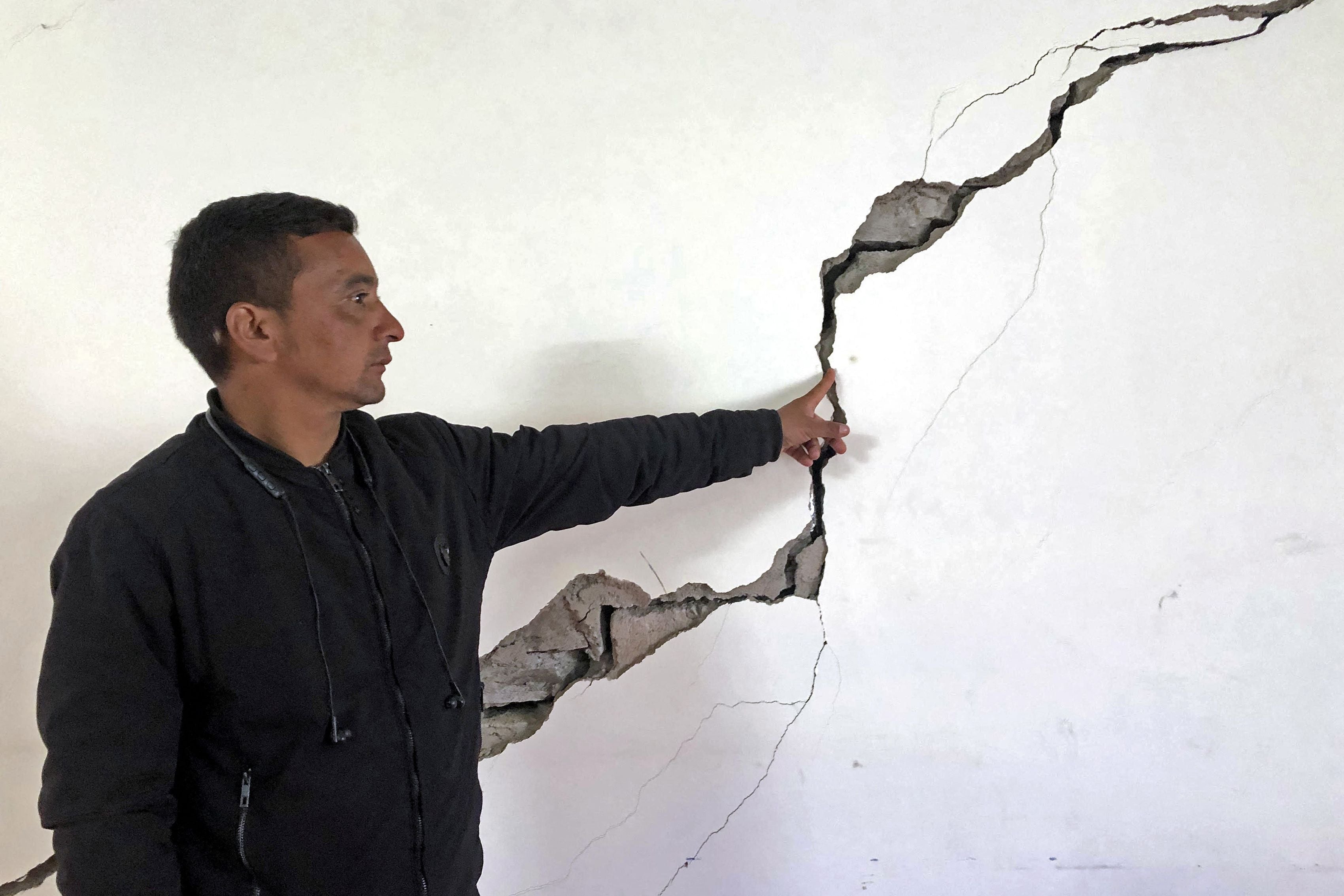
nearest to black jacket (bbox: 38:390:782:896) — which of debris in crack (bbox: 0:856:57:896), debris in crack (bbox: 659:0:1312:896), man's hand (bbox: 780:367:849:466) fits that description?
man's hand (bbox: 780:367:849:466)

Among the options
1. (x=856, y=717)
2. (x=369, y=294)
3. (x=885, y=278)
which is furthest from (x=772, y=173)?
(x=856, y=717)

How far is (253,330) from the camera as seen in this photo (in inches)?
40.6

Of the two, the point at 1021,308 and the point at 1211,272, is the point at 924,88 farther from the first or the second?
the point at 1211,272

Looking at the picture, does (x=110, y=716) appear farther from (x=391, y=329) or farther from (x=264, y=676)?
(x=391, y=329)

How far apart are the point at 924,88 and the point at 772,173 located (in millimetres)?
282

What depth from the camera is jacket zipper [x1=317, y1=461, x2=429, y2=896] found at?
103 centimetres

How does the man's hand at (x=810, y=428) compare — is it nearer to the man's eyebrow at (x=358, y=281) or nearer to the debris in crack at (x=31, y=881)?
the man's eyebrow at (x=358, y=281)

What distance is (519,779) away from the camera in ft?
4.98

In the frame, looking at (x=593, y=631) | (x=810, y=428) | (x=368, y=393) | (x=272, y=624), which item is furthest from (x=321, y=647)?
(x=810, y=428)

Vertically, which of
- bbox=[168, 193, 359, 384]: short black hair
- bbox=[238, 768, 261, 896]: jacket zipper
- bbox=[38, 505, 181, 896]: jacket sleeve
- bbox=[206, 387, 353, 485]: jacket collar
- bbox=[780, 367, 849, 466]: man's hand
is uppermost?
bbox=[168, 193, 359, 384]: short black hair

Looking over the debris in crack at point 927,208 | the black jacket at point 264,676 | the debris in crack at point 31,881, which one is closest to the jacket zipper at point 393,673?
the black jacket at point 264,676

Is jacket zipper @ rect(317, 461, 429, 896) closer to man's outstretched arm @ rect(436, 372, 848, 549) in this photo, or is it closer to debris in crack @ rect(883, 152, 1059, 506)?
man's outstretched arm @ rect(436, 372, 848, 549)

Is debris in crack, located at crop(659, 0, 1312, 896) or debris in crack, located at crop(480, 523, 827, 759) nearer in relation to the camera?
debris in crack, located at crop(659, 0, 1312, 896)

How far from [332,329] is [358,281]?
0.07 meters
